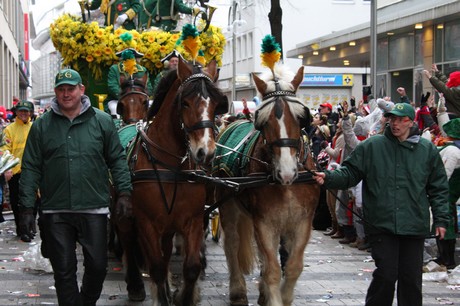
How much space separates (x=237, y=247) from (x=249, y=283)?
1.22 m

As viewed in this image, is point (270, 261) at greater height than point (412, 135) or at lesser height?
lesser

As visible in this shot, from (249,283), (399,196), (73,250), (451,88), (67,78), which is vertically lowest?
(249,283)

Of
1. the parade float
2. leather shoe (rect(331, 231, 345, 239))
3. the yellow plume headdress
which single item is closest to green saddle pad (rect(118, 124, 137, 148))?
the yellow plume headdress

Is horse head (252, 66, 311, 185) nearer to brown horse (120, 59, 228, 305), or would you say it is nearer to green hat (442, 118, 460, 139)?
brown horse (120, 59, 228, 305)

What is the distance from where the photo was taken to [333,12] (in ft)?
176

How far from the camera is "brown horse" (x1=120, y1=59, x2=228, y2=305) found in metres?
7.05

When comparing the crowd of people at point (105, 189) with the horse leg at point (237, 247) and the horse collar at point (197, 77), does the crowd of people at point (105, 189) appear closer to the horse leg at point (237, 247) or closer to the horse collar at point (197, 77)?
the horse collar at point (197, 77)

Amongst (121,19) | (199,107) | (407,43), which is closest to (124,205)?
(199,107)

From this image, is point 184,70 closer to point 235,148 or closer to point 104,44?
point 235,148

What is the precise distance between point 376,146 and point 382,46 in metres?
21.0

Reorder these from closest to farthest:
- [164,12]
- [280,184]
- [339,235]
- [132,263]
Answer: [280,184] < [132,263] < [164,12] < [339,235]

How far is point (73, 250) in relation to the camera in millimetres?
6430

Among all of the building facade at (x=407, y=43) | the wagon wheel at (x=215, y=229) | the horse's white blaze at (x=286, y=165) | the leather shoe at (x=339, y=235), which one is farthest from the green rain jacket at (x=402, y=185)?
the building facade at (x=407, y=43)

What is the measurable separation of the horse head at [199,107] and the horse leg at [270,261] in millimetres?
1056
